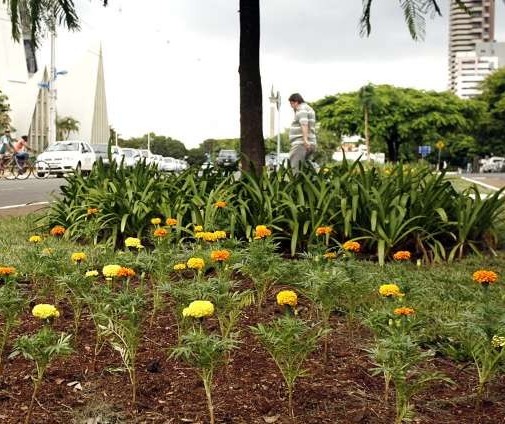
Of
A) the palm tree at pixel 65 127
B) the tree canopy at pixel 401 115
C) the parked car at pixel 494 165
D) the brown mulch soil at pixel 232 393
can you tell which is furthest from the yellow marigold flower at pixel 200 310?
the palm tree at pixel 65 127

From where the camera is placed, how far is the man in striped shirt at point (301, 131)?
9.46 meters

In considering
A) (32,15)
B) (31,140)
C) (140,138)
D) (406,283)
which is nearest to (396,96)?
(31,140)

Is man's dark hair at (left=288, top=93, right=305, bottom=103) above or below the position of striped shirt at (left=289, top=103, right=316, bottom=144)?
above

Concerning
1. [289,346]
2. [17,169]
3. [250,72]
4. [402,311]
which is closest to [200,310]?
[289,346]

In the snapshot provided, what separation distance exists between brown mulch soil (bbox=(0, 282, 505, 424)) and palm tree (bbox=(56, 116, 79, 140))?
8357 centimetres

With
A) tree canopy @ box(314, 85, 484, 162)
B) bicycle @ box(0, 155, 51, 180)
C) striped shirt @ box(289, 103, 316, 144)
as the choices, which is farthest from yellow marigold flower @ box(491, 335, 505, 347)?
tree canopy @ box(314, 85, 484, 162)

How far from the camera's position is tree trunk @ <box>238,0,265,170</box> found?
7141 millimetres

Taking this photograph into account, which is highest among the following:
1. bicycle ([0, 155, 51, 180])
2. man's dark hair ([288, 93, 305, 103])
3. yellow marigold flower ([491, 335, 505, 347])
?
man's dark hair ([288, 93, 305, 103])

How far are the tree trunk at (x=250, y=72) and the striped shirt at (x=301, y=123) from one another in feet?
7.48

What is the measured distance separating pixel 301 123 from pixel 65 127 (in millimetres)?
79726

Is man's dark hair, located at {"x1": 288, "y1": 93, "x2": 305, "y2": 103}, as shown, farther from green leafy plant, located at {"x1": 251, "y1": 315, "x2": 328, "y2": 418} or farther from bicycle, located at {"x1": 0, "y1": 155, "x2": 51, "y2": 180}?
bicycle, located at {"x1": 0, "y1": 155, "x2": 51, "y2": 180}

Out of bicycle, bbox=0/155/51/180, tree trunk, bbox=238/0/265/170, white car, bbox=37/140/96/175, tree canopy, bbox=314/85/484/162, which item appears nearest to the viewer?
tree trunk, bbox=238/0/265/170

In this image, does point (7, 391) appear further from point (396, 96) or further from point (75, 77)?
point (75, 77)

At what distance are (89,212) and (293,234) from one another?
1657mm
